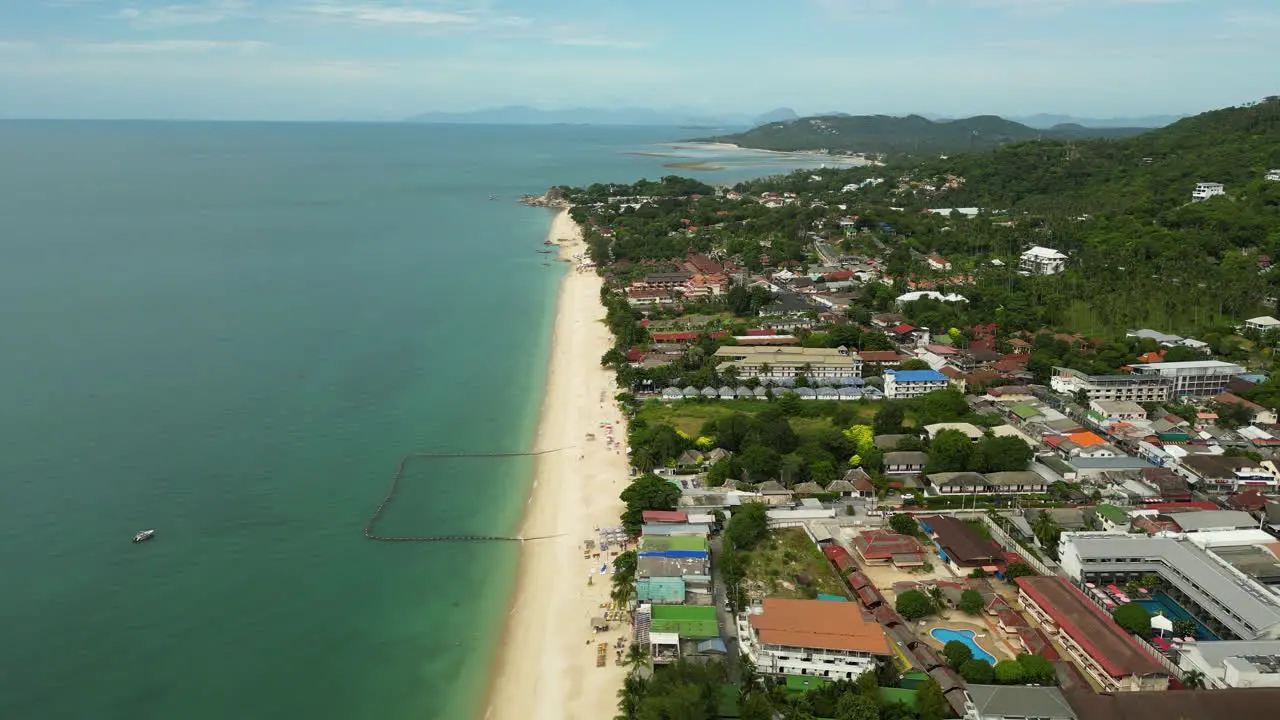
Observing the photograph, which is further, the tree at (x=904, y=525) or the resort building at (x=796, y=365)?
the resort building at (x=796, y=365)

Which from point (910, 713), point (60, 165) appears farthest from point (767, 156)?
point (910, 713)

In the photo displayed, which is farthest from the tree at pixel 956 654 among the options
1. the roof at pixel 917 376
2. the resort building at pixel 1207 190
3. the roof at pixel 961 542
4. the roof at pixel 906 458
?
the resort building at pixel 1207 190

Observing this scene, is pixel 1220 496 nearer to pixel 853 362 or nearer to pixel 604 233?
pixel 853 362

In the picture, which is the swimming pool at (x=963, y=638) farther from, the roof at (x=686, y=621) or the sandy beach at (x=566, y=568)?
the sandy beach at (x=566, y=568)

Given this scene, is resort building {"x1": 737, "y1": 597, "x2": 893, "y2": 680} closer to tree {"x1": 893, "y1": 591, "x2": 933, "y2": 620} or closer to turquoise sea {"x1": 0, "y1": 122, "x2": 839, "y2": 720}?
tree {"x1": 893, "y1": 591, "x2": 933, "y2": 620}

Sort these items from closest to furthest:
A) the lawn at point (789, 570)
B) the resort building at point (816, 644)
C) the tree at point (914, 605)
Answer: the resort building at point (816, 644) < the tree at point (914, 605) < the lawn at point (789, 570)

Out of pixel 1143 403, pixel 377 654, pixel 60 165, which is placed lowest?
pixel 377 654
